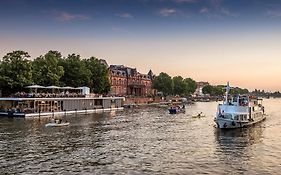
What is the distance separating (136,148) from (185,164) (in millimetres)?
11613

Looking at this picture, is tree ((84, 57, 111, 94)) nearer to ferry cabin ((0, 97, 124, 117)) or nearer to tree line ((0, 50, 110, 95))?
tree line ((0, 50, 110, 95))

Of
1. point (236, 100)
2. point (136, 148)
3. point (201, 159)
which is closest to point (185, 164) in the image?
point (201, 159)

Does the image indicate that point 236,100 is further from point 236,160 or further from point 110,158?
point 110,158

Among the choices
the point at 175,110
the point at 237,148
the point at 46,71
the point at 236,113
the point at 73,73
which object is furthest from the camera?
the point at 73,73

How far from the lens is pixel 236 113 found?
78062mm

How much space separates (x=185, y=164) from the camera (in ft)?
136

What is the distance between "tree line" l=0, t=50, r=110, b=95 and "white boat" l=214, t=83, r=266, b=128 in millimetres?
68915

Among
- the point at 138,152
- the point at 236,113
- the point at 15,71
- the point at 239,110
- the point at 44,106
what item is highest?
the point at 15,71

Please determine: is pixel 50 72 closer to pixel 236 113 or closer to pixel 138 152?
pixel 236 113

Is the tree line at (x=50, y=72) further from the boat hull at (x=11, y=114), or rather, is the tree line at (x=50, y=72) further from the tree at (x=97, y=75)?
the boat hull at (x=11, y=114)

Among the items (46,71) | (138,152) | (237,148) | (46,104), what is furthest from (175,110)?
(138,152)

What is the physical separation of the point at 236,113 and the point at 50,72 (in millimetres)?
77539

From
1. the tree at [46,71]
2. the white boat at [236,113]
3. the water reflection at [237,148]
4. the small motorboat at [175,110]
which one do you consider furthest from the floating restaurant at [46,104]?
the water reflection at [237,148]

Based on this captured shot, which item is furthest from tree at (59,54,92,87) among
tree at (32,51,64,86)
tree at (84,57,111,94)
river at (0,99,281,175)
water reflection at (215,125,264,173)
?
water reflection at (215,125,264,173)
